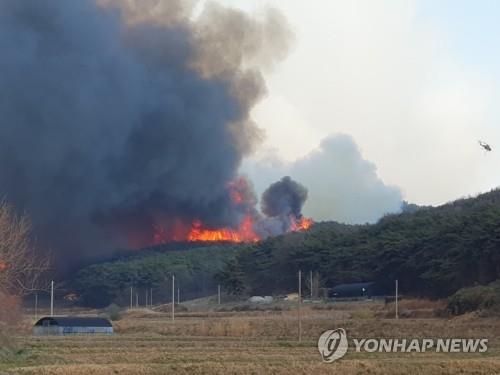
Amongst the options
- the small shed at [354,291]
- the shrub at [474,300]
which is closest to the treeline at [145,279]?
the small shed at [354,291]

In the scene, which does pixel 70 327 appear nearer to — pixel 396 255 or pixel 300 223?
pixel 396 255

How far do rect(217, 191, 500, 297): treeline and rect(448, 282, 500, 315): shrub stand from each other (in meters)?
11.3

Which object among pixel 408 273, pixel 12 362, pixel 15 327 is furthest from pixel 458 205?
pixel 12 362

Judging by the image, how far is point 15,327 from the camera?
39.6 metres

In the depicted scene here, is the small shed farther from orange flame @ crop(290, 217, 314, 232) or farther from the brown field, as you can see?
orange flame @ crop(290, 217, 314, 232)

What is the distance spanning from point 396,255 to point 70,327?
35.5m

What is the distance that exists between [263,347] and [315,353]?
410 centimetres

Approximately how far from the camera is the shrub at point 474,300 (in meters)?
52.6

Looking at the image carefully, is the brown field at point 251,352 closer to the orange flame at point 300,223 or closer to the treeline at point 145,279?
the treeline at point 145,279

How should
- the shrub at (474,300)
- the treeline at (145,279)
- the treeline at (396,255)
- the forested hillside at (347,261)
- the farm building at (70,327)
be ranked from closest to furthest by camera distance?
the farm building at (70,327)
the shrub at (474,300)
the treeline at (396,255)
the forested hillside at (347,261)
the treeline at (145,279)

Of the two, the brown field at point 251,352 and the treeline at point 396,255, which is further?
the treeline at point 396,255

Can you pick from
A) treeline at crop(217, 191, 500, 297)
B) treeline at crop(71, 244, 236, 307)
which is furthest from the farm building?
treeline at crop(71, 244, 236, 307)

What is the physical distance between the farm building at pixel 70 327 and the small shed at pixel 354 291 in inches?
1229

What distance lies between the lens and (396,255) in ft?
261
